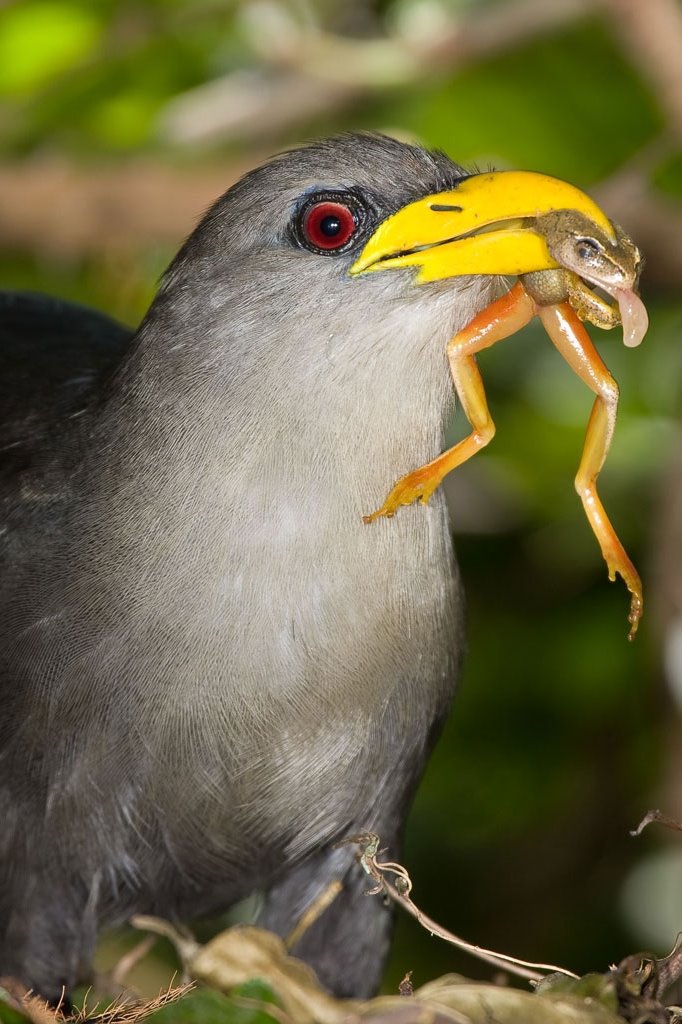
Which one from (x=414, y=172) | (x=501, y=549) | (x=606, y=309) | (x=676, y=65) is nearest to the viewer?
(x=606, y=309)

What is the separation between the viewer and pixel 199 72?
6.05m

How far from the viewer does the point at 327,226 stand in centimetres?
338

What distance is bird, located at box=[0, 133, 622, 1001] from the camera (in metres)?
3.37

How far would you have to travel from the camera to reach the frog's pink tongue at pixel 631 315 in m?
3.07

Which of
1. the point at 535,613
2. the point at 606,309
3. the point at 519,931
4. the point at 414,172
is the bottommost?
the point at 519,931

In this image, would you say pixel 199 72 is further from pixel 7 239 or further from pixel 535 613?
pixel 535 613

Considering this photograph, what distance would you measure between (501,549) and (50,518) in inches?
119

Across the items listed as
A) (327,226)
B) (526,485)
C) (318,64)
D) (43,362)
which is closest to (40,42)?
(318,64)

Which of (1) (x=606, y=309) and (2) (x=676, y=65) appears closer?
(1) (x=606, y=309)

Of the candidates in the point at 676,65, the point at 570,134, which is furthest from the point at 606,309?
the point at 570,134

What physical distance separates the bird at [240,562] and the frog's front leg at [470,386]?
102 millimetres

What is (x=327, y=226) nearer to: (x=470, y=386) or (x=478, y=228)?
(x=478, y=228)

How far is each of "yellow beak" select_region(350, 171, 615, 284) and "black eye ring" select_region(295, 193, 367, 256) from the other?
0.06 m

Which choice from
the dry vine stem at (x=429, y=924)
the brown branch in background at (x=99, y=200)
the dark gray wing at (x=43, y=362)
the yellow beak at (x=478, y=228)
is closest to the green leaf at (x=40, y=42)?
the brown branch in background at (x=99, y=200)
